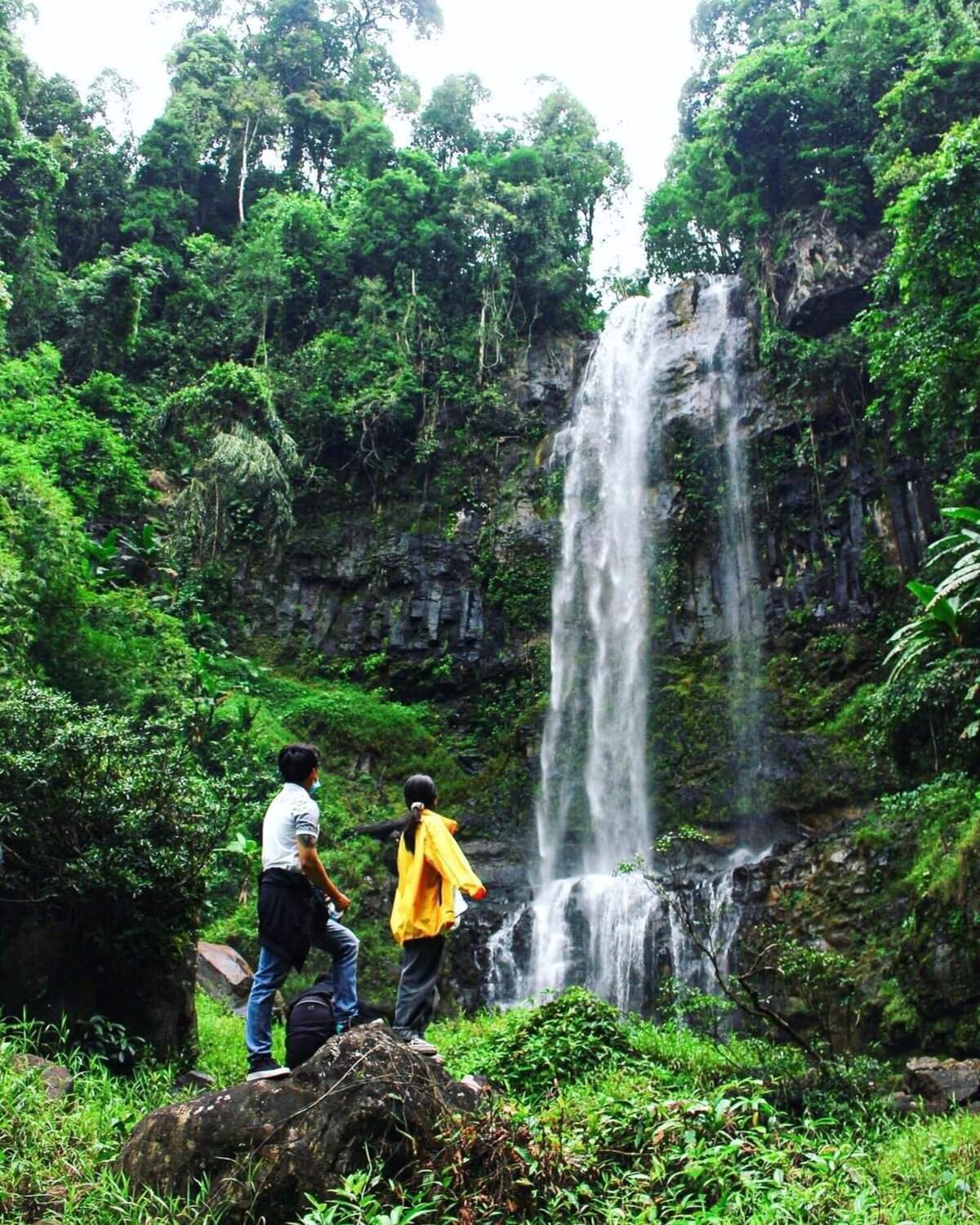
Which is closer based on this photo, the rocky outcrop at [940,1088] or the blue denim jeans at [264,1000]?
the blue denim jeans at [264,1000]

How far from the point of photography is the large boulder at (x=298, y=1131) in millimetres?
3203

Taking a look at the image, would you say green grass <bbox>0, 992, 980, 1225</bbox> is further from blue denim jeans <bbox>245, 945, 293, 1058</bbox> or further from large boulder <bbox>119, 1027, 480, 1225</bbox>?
blue denim jeans <bbox>245, 945, 293, 1058</bbox>

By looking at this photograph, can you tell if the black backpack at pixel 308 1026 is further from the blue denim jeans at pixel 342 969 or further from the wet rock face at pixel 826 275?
the wet rock face at pixel 826 275

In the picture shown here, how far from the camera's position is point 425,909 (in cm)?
447

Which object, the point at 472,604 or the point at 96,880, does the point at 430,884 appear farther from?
the point at 472,604

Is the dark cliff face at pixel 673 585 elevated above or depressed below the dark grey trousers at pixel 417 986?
above

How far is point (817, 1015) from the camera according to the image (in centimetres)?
653

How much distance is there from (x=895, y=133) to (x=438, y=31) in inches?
840

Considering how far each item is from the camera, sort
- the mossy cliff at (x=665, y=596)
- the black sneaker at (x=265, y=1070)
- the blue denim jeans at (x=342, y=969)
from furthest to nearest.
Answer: the mossy cliff at (x=665, y=596), the blue denim jeans at (x=342, y=969), the black sneaker at (x=265, y=1070)

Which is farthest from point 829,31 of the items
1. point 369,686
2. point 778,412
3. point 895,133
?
point 369,686

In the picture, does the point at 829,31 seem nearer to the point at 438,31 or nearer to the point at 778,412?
the point at 778,412

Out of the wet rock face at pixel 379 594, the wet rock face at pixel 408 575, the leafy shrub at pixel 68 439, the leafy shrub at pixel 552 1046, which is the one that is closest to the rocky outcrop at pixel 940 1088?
the leafy shrub at pixel 552 1046

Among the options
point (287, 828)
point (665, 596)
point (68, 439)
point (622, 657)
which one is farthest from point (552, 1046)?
point (68, 439)

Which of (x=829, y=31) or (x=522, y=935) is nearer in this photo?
(x=522, y=935)
